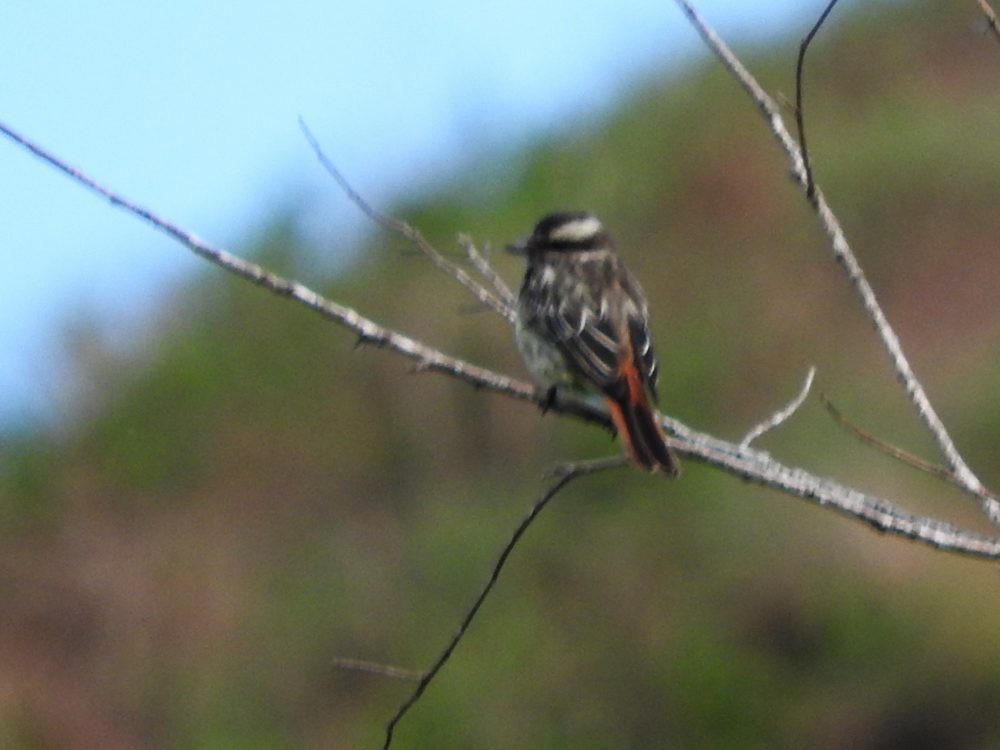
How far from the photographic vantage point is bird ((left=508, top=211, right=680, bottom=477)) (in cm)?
566

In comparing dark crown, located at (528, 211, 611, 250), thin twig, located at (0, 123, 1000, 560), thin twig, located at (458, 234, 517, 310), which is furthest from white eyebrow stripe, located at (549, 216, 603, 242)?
thin twig, located at (0, 123, 1000, 560)

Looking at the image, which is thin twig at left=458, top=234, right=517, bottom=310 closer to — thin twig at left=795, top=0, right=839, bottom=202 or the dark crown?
the dark crown

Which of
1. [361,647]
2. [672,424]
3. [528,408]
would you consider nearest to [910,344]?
[528,408]

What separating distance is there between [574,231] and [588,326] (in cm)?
72

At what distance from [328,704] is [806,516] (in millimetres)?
2795

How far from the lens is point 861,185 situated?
1332 centimetres

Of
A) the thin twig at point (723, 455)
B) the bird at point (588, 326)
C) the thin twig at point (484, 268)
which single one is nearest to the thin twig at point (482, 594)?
the thin twig at point (723, 455)

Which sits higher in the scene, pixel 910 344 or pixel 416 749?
pixel 416 749

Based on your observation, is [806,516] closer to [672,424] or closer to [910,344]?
[910,344]

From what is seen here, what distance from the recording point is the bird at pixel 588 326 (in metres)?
5.66

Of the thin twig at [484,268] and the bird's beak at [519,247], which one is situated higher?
the thin twig at [484,268]

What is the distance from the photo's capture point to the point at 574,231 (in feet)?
22.4

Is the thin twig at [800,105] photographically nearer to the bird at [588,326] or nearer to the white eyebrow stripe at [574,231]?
the bird at [588,326]

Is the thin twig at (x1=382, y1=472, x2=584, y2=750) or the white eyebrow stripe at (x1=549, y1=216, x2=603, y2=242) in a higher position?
the thin twig at (x1=382, y1=472, x2=584, y2=750)
